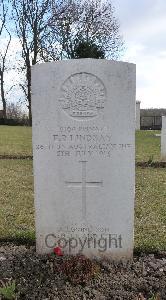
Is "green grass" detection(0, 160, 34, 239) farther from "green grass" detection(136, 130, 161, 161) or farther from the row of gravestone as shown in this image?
"green grass" detection(136, 130, 161, 161)

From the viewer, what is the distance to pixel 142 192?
787cm

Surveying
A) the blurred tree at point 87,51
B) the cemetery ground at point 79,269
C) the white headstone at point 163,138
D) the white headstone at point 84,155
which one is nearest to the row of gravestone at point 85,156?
the white headstone at point 84,155

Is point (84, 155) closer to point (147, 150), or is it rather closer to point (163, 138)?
point (163, 138)

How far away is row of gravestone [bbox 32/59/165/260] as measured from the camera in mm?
3791

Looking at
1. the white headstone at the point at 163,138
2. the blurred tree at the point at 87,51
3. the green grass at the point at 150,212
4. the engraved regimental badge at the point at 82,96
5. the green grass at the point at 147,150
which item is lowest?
the green grass at the point at 150,212

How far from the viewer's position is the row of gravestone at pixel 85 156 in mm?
3791

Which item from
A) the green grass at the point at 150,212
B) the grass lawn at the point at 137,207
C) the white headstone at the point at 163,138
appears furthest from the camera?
the white headstone at the point at 163,138

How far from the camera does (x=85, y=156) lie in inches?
153

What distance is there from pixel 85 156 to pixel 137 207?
2963 mm

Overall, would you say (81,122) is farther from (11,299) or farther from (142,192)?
(142,192)

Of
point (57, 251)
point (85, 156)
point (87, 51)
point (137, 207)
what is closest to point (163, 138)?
point (137, 207)

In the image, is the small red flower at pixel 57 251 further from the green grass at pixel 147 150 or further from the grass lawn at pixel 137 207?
the green grass at pixel 147 150

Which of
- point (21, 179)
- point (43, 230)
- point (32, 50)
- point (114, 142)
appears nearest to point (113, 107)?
point (114, 142)

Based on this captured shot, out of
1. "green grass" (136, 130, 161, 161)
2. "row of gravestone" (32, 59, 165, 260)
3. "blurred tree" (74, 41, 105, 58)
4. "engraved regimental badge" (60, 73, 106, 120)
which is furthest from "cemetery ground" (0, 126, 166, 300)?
"blurred tree" (74, 41, 105, 58)
